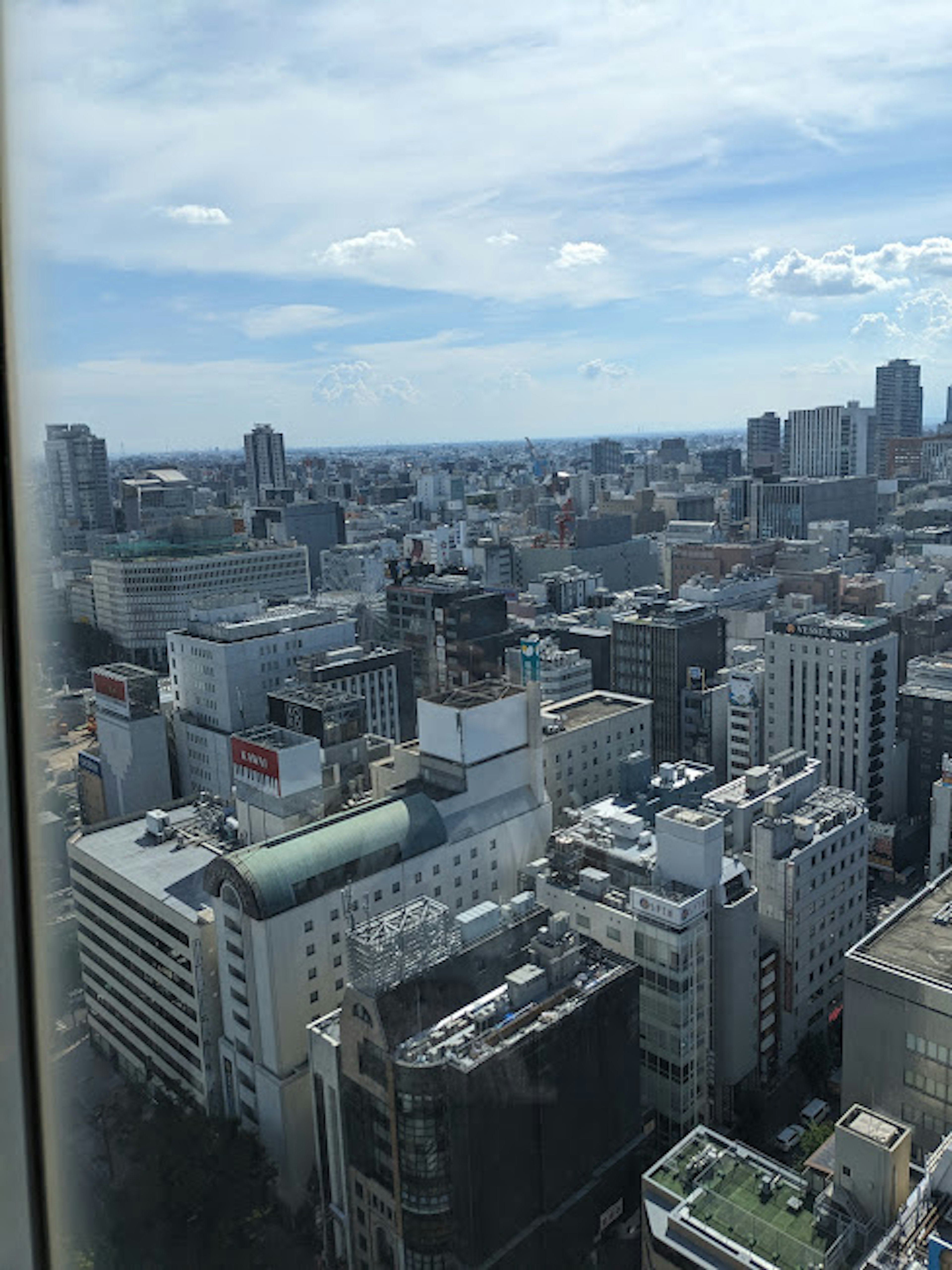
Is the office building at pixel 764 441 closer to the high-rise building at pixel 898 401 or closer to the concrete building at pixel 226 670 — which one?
the high-rise building at pixel 898 401

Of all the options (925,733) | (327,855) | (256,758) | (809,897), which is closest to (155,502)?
(256,758)

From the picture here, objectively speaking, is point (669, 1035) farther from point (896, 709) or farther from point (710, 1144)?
point (896, 709)

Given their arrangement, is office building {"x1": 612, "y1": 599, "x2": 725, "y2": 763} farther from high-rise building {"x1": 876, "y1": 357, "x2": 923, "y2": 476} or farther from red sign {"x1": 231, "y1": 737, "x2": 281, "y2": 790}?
high-rise building {"x1": 876, "y1": 357, "x2": 923, "y2": 476}

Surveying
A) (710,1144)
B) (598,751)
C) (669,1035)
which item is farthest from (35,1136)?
(598,751)

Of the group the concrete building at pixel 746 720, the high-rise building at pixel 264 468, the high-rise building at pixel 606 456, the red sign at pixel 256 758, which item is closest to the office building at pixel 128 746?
the red sign at pixel 256 758

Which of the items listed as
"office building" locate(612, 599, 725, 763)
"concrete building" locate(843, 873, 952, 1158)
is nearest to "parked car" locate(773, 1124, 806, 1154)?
"concrete building" locate(843, 873, 952, 1158)
